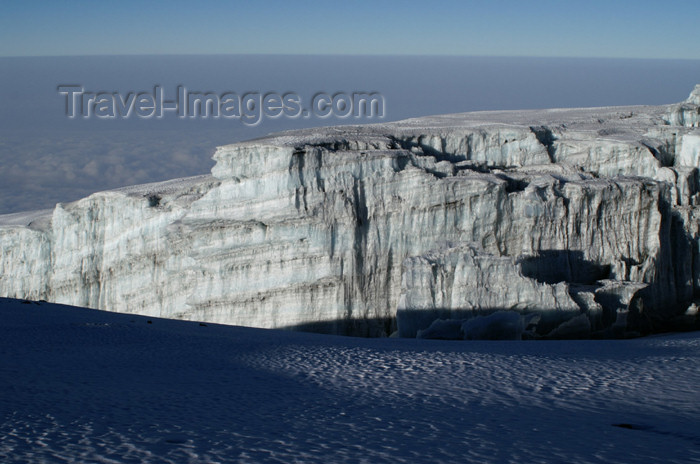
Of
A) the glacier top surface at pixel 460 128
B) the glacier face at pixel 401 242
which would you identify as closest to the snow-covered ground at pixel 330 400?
the glacier face at pixel 401 242

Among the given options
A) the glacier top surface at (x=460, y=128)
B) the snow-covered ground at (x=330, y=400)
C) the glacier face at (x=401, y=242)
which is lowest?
the snow-covered ground at (x=330, y=400)

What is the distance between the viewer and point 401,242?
20422mm

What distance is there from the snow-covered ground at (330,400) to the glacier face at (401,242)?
20.7 ft

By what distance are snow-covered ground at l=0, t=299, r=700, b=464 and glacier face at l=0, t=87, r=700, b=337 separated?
20.7 ft

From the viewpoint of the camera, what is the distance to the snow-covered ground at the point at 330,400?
19.4ft

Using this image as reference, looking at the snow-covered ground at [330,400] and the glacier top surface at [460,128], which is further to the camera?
the glacier top surface at [460,128]

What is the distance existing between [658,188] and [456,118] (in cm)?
918

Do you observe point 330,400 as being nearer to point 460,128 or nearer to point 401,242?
point 401,242

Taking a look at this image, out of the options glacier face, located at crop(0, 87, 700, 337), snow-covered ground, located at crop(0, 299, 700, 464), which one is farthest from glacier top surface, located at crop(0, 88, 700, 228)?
snow-covered ground, located at crop(0, 299, 700, 464)

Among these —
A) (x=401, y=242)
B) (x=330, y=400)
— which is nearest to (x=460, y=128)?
(x=401, y=242)

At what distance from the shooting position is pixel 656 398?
308 inches

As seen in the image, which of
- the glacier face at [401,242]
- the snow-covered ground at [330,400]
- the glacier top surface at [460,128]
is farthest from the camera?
the glacier top surface at [460,128]

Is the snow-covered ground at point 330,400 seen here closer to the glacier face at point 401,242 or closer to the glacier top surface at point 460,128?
the glacier face at point 401,242

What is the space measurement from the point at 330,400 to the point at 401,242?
13.1 metres
